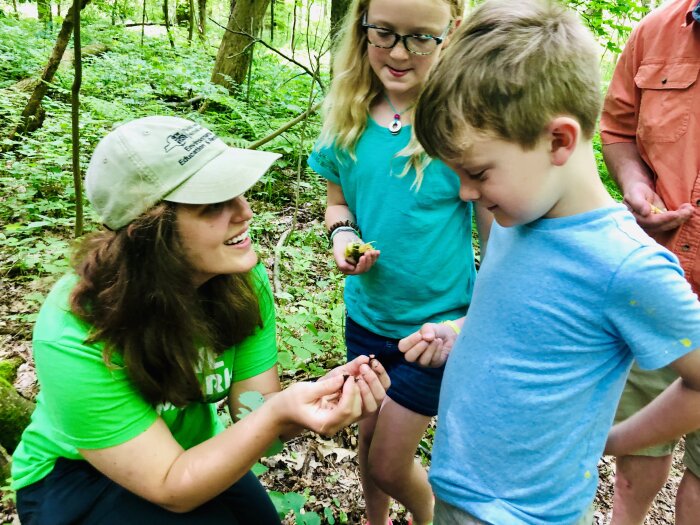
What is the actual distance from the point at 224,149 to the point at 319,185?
14.0 ft

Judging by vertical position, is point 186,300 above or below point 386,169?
below

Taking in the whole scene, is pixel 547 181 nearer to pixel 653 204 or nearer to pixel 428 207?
pixel 428 207

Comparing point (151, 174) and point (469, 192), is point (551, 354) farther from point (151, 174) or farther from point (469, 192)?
point (151, 174)

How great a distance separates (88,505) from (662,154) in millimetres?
2492

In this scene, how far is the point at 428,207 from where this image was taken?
73.0 inches

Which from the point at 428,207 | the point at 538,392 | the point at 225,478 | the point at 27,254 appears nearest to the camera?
the point at 538,392

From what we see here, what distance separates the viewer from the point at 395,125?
1.90 meters

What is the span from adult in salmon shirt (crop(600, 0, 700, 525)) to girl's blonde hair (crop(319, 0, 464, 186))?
43.2 inches

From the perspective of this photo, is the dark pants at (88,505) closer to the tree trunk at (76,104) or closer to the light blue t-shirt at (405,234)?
the light blue t-shirt at (405,234)

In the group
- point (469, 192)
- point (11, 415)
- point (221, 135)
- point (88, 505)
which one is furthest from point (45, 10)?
point (469, 192)

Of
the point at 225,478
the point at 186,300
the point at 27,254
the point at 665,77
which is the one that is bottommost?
the point at 27,254

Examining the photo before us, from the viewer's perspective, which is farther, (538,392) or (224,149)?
(224,149)

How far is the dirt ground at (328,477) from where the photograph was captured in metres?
2.54

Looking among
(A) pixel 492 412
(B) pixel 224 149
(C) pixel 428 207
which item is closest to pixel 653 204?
(C) pixel 428 207
